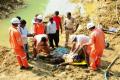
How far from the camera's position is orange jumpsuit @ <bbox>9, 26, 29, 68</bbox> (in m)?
11.7

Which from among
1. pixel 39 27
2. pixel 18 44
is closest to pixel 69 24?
pixel 39 27

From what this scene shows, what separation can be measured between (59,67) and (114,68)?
204cm

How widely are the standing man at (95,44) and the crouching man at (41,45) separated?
1.76 metres

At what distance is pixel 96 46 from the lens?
462 inches

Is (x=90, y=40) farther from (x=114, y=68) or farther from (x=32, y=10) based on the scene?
(x=32, y=10)

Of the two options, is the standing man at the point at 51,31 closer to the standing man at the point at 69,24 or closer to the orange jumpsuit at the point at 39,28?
the orange jumpsuit at the point at 39,28

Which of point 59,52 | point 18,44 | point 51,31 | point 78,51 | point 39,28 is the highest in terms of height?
point 39,28

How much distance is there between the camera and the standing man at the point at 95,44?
11.6 meters

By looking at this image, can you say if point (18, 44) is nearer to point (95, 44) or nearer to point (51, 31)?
point (51, 31)

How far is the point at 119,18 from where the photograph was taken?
685 inches

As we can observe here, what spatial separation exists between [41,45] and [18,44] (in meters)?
1.29

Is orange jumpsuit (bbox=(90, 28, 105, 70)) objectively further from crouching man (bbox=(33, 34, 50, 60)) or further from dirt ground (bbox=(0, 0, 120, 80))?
crouching man (bbox=(33, 34, 50, 60))

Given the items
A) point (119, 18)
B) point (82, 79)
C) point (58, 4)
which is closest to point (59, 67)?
point (82, 79)

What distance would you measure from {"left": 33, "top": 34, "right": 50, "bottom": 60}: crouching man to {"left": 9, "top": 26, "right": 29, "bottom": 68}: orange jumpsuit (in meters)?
0.88
